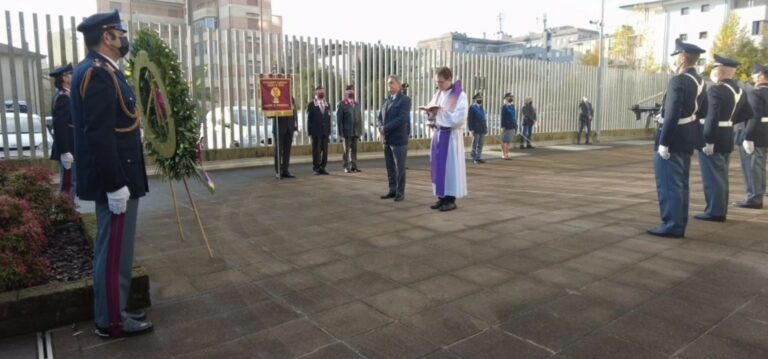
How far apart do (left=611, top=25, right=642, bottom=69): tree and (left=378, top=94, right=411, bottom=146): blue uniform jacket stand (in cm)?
3865

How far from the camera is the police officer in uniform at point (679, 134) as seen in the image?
203 inches

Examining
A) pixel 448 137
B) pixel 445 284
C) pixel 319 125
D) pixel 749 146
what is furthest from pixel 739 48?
pixel 445 284

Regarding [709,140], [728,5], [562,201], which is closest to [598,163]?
[562,201]

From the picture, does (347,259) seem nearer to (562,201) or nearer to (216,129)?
(562,201)

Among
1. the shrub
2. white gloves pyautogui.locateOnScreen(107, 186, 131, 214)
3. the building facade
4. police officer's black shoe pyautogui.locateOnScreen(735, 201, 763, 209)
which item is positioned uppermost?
the building facade

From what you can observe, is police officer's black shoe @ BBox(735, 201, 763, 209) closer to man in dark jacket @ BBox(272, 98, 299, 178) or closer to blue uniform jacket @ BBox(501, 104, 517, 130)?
man in dark jacket @ BBox(272, 98, 299, 178)

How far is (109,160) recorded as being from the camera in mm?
2871

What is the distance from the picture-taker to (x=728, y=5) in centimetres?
5497

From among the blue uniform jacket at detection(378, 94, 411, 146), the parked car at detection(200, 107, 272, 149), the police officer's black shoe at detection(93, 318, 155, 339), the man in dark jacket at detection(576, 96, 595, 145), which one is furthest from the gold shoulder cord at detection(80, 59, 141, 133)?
the man in dark jacket at detection(576, 96, 595, 145)

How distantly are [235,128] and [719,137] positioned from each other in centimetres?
971

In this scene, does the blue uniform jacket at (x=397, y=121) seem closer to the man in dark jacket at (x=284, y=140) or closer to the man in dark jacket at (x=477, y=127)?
the man in dark jacket at (x=284, y=140)

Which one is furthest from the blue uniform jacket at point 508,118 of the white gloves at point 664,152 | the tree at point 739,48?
the tree at point 739,48

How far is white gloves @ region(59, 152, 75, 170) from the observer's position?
6285 mm

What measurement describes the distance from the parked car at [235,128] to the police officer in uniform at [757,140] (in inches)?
373
